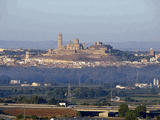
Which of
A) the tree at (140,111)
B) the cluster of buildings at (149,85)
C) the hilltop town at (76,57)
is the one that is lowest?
the tree at (140,111)

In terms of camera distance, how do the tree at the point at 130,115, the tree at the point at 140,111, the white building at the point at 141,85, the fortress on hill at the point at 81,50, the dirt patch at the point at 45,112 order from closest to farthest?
1. the tree at the point at 130,115
2. the dirt patch at the point at 45,112
3. the tree at the point at 140,111
4. the white building at the point at 141,85
5. the fortress on hill at the point at 81,50

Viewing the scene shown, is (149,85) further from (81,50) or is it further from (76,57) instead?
(81,50)

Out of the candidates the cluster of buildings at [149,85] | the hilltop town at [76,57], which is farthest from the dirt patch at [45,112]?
the hilltop town at [76,57]

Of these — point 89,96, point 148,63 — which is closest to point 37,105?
point 89,96

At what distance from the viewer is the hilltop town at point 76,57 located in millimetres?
164625

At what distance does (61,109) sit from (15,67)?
78582 millimetres

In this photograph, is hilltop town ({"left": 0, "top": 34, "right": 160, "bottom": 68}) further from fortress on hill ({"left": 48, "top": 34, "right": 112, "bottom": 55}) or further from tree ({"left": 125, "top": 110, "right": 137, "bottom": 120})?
tree ({"left": 125, "top": 110, "right": 137, "bottom": 120})

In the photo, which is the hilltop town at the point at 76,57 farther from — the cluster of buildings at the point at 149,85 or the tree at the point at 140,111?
the tree at the point at 140,111

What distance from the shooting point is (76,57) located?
569 feet

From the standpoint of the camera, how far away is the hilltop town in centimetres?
16462

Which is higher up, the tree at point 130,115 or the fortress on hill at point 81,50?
the fortress on hill at point 81,50

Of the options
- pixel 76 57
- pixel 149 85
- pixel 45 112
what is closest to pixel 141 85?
pixel 149 85

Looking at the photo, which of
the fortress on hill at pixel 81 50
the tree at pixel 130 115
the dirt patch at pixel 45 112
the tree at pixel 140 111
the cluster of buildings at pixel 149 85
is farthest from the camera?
the fortress on hill at pixel 81 50

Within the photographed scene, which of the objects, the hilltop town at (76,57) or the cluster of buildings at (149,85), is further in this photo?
the hilltop town at (76,57)
